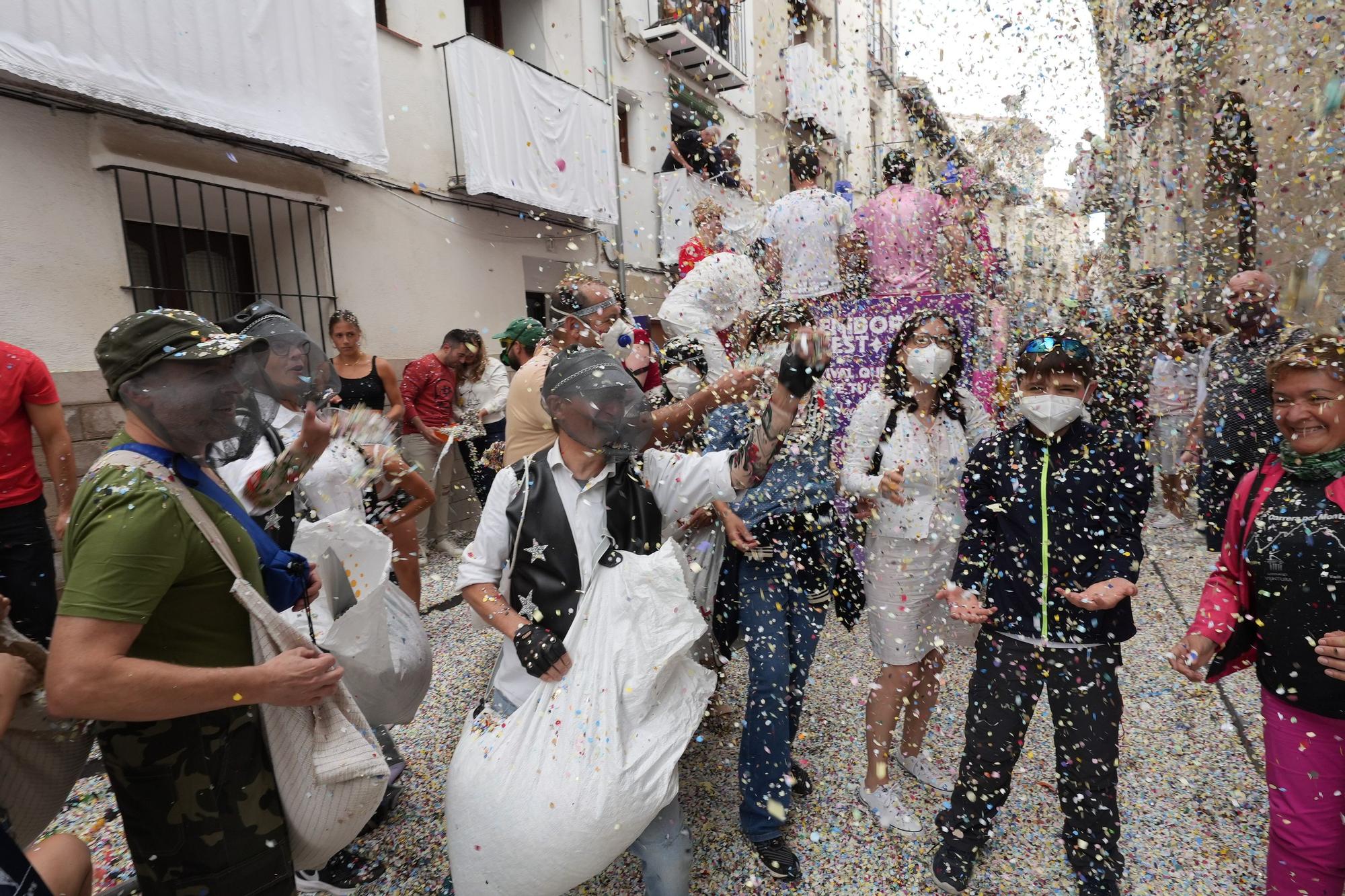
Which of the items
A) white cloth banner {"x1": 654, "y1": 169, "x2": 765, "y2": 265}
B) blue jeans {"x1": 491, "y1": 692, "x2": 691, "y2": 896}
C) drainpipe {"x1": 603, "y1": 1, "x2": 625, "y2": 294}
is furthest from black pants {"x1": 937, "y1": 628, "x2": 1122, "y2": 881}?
drainpipe {"x1": 603, "y1": 1, "x2": 625, "y2": 294}

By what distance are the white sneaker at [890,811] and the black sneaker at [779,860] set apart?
407 millimetres

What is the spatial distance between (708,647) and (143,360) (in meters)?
1.98

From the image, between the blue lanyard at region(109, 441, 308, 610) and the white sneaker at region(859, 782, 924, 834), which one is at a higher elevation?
the blue lanyard at region(109, 441, 308, 610)

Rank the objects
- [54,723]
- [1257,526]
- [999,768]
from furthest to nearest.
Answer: [999,768] → [1257,526] → [54,723]

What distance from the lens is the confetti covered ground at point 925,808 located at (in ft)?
7.31

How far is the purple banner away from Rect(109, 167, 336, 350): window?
4373 mm

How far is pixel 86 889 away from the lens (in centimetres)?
141

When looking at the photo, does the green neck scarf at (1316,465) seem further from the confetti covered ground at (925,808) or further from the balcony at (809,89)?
the balcony at (809,89)

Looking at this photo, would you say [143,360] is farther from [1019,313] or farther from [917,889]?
[1019,313]

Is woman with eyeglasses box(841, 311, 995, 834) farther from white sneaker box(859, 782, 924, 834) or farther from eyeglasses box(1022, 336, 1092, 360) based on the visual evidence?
eyeglasses box(1022, 336, 1092, 360)

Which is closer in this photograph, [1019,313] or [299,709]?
[299,709]

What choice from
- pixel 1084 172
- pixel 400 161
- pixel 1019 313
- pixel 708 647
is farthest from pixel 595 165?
pixel 708 647

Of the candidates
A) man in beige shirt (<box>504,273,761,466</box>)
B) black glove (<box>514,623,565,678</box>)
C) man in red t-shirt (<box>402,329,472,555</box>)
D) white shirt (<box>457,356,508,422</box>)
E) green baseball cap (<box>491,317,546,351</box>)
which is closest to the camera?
black glove (<box>514,623,565,678</box>)

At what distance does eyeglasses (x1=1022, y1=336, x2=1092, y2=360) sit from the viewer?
2102mm
